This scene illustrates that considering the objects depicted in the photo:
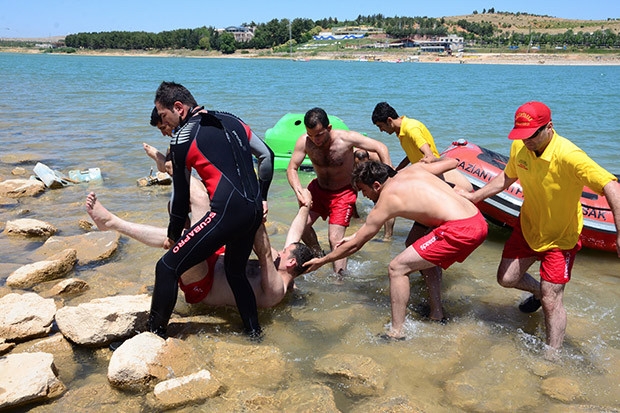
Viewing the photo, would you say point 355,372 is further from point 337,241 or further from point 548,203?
point 337,241

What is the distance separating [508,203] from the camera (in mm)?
6723

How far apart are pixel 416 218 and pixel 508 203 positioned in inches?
115

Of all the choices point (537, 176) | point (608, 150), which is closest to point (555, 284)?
point (537, 176)

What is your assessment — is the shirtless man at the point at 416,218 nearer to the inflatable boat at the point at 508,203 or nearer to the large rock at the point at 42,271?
the inflatable boat at the point at 508,203

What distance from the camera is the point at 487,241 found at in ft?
23.7

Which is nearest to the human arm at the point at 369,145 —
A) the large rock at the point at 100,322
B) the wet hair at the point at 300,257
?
the wet hair at the point at 300,257

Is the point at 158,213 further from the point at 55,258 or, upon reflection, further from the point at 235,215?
the point at 235,215

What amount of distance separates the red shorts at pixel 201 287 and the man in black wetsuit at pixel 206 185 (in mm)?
394

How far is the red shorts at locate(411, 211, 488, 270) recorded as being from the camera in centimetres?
415

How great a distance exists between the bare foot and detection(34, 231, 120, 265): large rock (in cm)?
151

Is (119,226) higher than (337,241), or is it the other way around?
(119,226)

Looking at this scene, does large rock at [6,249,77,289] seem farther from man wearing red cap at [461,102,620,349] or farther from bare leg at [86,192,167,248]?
man wearing red cap at [461,102,620,349]

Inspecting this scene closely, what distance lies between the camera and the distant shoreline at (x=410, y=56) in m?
94.8

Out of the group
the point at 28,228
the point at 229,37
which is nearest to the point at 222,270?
the point at 28,228
